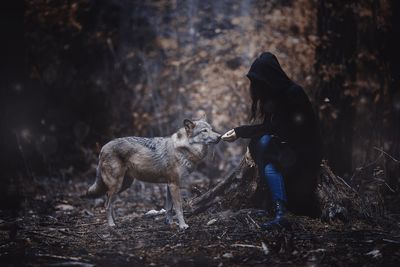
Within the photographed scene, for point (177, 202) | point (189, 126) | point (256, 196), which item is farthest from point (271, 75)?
point (177, 202)

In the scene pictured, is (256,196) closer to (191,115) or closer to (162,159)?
Result: (162,159)

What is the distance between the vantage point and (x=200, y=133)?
621 cm

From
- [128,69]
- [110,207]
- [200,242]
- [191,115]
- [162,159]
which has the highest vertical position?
[128,69]

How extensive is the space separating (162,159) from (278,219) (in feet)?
5.61

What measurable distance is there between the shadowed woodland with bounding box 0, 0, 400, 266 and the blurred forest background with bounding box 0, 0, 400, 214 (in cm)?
3

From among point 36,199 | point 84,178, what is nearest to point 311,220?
point 36,199

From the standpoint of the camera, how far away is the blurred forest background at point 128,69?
11250mm

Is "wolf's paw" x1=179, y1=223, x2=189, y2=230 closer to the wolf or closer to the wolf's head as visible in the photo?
the wolf

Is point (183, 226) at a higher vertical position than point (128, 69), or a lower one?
lower

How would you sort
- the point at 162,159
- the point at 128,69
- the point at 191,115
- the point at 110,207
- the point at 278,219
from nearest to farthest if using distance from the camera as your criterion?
the point at 278,219, the point at 162,159, the point at 110,207, the point at 191,115, the point at 128,69

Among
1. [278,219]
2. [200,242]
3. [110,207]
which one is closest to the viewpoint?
[200,242]

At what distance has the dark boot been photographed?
574 cm

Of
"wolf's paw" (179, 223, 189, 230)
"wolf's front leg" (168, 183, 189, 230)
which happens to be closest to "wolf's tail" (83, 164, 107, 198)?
"wolf's front leg" (168, 183, 189, 230)

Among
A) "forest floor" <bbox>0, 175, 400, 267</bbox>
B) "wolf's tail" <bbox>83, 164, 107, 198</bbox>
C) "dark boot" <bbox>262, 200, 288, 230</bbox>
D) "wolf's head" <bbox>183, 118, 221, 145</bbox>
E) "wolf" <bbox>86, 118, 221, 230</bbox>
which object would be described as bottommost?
"forest floor" <bbox>0, 175, 400, 267</bbox>
